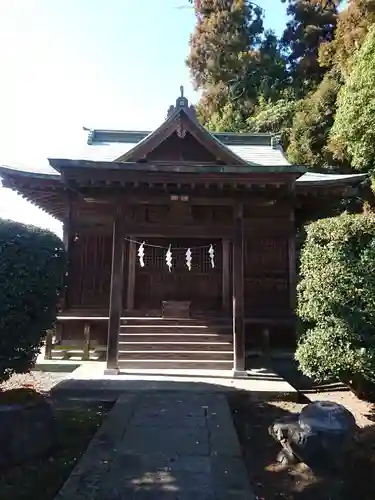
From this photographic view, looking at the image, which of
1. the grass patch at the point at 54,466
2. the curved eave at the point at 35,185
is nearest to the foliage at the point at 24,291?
the grass patch at the point at 54,466

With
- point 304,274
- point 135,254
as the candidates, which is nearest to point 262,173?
point 304,274

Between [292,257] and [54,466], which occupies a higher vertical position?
[292,257]

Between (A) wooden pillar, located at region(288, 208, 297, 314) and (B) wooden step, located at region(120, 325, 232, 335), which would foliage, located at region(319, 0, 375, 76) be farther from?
(B) wooden step, located at region(120, 325, 232, 335)

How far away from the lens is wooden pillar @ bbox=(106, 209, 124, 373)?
797 centimetres

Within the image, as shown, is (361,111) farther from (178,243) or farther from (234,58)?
(234,58)

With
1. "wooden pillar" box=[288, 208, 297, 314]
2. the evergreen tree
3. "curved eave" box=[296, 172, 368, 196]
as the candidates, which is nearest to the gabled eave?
"curved eave" box=[296, 172, 368, 196]

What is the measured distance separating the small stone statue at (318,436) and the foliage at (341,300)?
Answer: 1.60 metres

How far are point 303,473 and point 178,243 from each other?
7.58 m

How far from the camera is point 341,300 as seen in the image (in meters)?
5.85

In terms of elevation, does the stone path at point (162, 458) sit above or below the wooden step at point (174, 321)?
below

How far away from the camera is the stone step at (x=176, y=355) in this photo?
28.6 ft

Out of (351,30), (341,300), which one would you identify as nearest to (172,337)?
(341,300)

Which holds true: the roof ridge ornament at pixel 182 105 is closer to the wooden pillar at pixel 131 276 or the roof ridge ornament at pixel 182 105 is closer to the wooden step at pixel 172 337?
the wooden pillar at pixel 131 276

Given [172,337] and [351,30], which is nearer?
[172,337]
